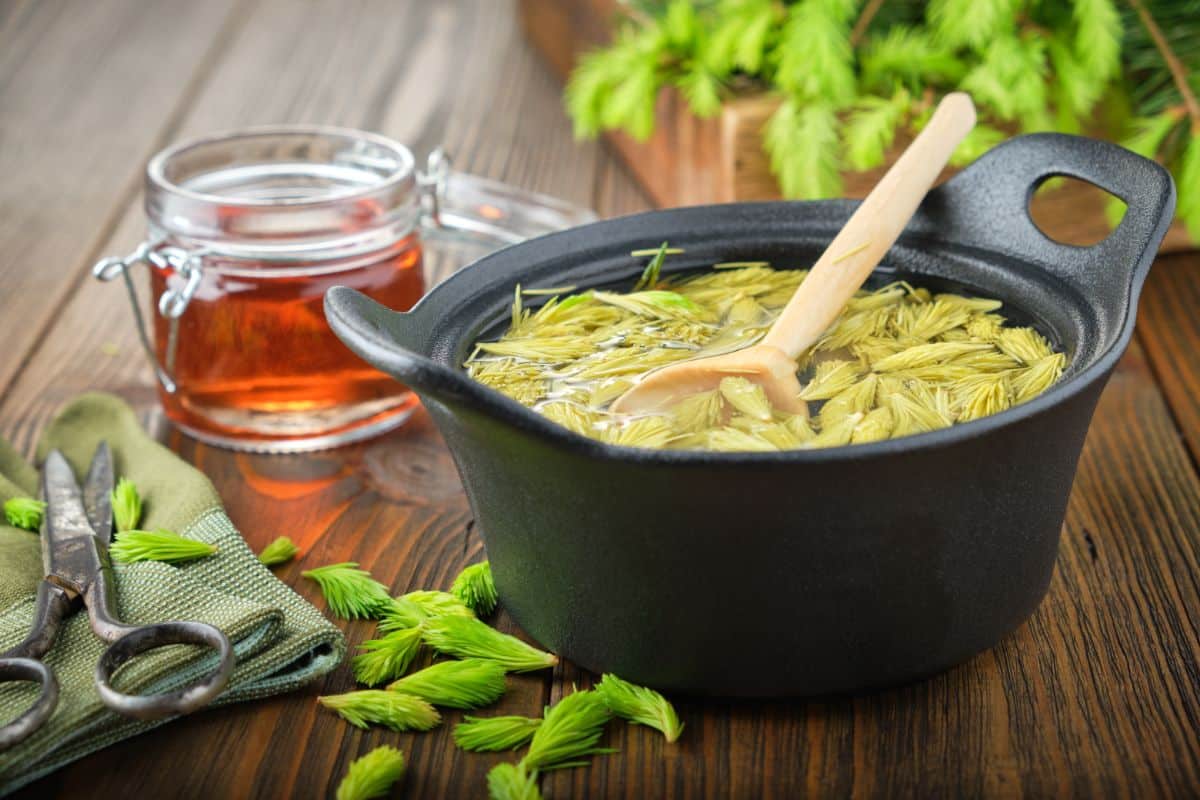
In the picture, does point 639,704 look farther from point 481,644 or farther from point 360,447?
point 360,447

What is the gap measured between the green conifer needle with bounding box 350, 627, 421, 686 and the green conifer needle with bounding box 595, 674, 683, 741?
0.69ft

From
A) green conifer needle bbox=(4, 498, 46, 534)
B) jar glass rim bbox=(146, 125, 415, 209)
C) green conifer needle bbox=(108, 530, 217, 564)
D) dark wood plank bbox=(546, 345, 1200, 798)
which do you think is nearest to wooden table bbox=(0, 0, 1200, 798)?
dark wood plank bbox=(546, 345, 1200, 798)

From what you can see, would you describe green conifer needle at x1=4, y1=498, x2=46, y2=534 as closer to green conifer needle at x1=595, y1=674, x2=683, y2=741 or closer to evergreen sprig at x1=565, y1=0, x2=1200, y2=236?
green conifer needle at x1=595, y1=674, x2=683, y2=741

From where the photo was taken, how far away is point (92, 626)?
1.42 metres

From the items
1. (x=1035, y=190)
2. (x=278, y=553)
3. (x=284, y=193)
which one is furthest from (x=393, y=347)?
(x=284, y=193)

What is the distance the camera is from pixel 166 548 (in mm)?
1612

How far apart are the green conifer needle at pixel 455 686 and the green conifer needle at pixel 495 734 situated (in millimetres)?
47

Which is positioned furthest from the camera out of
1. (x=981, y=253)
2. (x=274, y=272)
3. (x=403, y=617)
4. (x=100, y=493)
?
(x=274, y=272)

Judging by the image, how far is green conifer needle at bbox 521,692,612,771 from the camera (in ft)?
4.30

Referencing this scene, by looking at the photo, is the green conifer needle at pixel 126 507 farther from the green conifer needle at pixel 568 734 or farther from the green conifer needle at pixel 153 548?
the green conifer needle at pixel 568 734

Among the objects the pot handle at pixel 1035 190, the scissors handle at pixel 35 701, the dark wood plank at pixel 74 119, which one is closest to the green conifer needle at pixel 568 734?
the scissors handle at pixel 35 701

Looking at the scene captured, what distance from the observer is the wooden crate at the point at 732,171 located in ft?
7.87

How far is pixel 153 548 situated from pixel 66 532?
4.1 inches

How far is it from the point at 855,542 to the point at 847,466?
0.32ft
